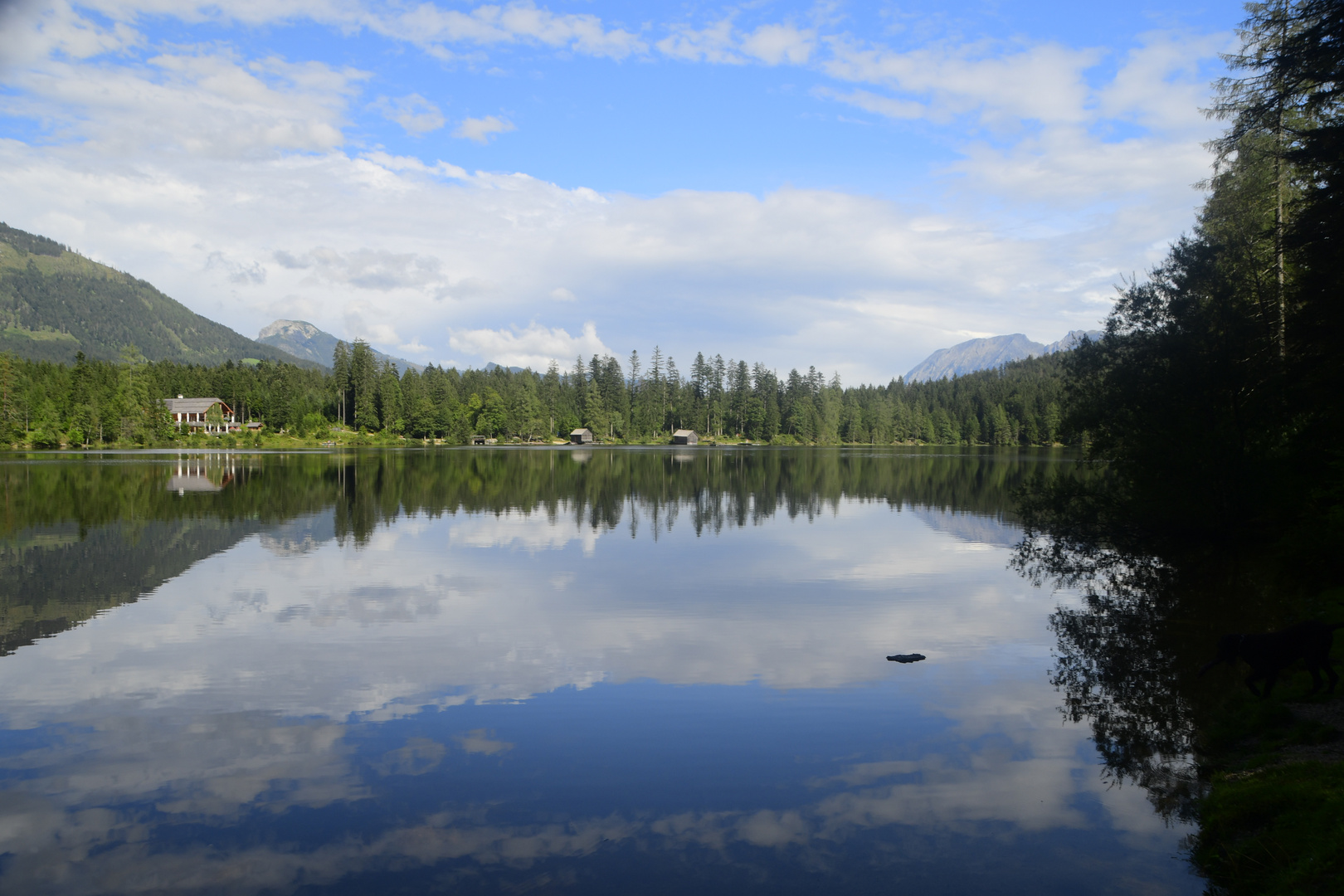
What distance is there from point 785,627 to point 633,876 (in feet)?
34.1

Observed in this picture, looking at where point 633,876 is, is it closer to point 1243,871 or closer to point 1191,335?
point 1243,871

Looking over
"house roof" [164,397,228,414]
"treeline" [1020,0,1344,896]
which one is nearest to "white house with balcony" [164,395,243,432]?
"house roof" [164,397,228,414]

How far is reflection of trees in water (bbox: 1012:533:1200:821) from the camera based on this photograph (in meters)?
10.1

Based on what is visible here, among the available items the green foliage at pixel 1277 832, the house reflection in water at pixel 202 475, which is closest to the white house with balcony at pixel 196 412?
the house reflection in water at pixel 202 475

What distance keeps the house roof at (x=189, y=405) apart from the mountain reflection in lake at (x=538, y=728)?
13331 centimetres

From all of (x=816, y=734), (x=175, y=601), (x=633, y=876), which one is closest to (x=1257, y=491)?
(x=816, y=734)

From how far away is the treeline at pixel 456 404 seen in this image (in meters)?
120

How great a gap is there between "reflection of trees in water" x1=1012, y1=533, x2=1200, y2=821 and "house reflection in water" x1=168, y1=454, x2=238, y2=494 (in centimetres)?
4793

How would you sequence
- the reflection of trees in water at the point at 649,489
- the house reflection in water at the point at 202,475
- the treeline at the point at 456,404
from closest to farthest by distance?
the reflection of trees in water at the point at 649,489 < the house reflection in water at the point at 202,475 < the treeline at the point at 456,404

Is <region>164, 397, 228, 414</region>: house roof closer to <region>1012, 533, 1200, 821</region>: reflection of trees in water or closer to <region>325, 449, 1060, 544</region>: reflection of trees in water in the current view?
<region>325, 449, 1060, 544</region>: reflection of trees in water

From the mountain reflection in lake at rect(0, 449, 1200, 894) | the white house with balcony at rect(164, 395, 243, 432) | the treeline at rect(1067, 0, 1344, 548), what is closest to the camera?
the mountain reflection in lake at rect(0, 449, 1200, 894)

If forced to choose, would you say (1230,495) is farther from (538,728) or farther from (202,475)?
(202,475)

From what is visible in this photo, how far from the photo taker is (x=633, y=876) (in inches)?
297

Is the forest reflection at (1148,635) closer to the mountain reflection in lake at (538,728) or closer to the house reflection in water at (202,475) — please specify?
the mountain reflection in lake at (538,728)
